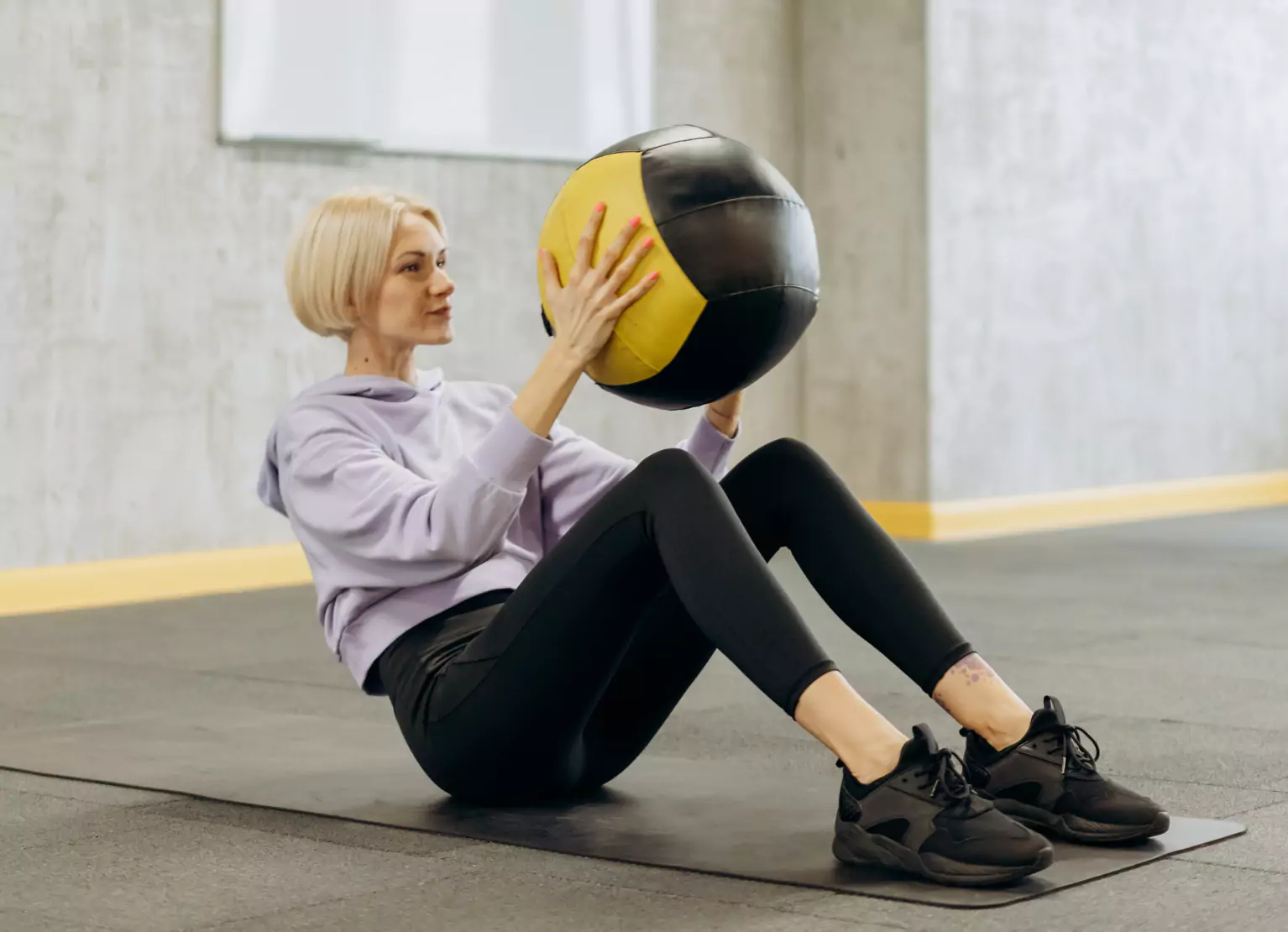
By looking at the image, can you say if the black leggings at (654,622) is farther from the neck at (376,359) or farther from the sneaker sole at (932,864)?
the neck at (376,359)

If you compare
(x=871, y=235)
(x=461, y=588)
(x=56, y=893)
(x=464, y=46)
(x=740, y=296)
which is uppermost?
(x=464, y=46)

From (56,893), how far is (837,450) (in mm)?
4940

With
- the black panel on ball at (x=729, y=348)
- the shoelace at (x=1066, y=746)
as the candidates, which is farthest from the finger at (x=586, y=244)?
the shoelace at (x=1066, y=746)

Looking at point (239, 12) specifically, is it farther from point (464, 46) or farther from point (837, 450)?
point (837, 450)

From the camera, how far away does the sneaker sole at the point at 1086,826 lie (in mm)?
2102

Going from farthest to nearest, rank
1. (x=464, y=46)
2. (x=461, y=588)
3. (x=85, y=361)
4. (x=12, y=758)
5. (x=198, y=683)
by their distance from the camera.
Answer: (x=464, y=46) → (x=85, y=361) → (x=198, y=683) → (x=12, y=758) → (x=461, y=588)

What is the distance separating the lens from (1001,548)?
20.5 feet

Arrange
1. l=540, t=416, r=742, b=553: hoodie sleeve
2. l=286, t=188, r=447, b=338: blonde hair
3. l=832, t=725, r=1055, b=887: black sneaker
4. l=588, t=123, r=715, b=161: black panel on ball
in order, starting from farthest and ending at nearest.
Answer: l=540, t=416, r=742, b=553: hoodie sleeve, l=286, t=188, r=447, b=338: blonde hair, l=588, t=123, r=715, b=161: black panel on ball, l=832, t=725, r=1055, b=887: black sneaker

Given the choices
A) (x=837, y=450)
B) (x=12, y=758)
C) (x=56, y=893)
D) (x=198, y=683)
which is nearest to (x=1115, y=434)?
(x=837, y=450)

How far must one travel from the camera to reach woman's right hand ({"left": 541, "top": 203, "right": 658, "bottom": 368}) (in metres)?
2.05

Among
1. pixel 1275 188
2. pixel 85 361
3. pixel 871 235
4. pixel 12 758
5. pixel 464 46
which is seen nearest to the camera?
pixel 12 758

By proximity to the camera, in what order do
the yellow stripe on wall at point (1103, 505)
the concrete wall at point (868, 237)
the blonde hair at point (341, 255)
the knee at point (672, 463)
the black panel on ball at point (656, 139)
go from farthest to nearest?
the yellow stripe on wall at point (1103, 505)
the concrete wall at point (868, 237)
the blonde hair at point (341, 255)
the black panel on ball at point (656, 139)
the knee at point (672, 463)

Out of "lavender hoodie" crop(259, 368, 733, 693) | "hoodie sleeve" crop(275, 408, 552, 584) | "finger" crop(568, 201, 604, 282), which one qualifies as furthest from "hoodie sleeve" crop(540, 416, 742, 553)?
"finger" crop(568, 201, 604, 282)

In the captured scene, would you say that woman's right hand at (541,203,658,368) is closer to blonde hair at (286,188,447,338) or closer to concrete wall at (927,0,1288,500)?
blonde hair at (286,188,447,338)
